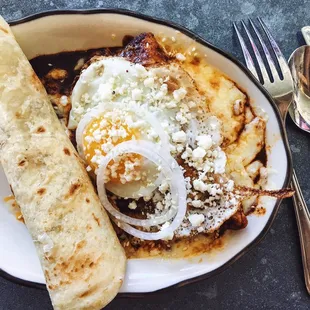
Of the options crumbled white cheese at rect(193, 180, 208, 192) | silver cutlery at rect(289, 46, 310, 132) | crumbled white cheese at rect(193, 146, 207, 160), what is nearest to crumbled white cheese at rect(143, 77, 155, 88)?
crumbled white cheese at rect(193, 146, 207, 160)

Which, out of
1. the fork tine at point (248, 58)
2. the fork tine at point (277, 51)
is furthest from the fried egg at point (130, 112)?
the fork tine at point (277, 51)

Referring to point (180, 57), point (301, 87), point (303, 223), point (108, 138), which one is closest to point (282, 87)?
point (301, 87)

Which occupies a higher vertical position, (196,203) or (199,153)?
(199,153)

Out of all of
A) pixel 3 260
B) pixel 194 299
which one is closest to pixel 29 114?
pixel 3 260

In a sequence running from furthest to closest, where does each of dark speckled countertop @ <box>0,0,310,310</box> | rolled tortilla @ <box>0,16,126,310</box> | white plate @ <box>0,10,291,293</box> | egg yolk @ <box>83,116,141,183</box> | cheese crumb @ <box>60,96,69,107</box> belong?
dark speckled countertop @ <box>0,0,310,310</box> → cheese crumb @ <box>60,96,69,107</box> → white plate @ <box>0,10,291,293</box> → egg yolk @ <box>83,116,141,183</box> → rolled tortilla @ <box>0,16,126,310</box>

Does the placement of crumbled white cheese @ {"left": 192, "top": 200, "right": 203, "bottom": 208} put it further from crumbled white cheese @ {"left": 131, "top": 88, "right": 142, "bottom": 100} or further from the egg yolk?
crumbled white cheese @ {"left": 131, "top": 88, "right": 142, "bottom": 100}

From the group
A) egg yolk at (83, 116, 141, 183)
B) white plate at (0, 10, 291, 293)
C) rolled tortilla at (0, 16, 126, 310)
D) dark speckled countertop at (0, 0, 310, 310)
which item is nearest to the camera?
rolled tortilla at (0, 16, 126, 310)

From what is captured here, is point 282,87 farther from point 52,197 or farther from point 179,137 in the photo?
point 52,197
